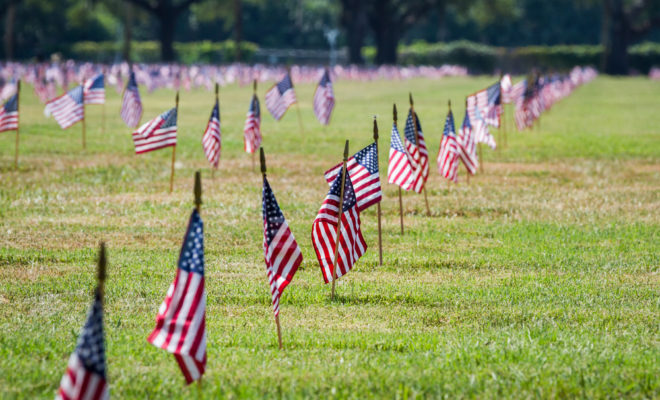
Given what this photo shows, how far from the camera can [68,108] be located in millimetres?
21359

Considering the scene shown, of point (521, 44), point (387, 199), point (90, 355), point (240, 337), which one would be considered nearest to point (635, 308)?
point (240, 337)

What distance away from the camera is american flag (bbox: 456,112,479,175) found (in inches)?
635

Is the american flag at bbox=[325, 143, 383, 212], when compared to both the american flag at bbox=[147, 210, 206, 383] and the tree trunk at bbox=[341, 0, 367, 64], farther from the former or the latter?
the tree trunk at bbox=[341, 0, 367, 64]

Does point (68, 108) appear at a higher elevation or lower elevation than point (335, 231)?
higher

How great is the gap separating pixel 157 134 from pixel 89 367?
1123 centimetres

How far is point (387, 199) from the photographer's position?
16359 mm

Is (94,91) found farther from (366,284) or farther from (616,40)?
(616,40)

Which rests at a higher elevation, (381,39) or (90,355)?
(381,39)

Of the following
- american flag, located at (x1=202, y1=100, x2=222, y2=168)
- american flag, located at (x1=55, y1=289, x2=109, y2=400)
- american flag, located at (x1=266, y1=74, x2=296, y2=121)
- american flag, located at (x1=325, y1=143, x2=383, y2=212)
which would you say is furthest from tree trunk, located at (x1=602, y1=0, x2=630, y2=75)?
american flag, located at (x1=55, y1=289, x2=109, y2=400)

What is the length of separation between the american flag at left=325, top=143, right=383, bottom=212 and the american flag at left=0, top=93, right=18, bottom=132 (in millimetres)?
10909

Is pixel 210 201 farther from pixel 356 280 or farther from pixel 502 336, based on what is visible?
pixel 502 336

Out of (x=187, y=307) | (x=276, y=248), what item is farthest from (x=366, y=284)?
(x=187, y=307)

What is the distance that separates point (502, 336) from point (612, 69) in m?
88.7

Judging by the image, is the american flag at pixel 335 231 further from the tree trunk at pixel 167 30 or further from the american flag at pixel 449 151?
the tree trunk at pixel 167 30
